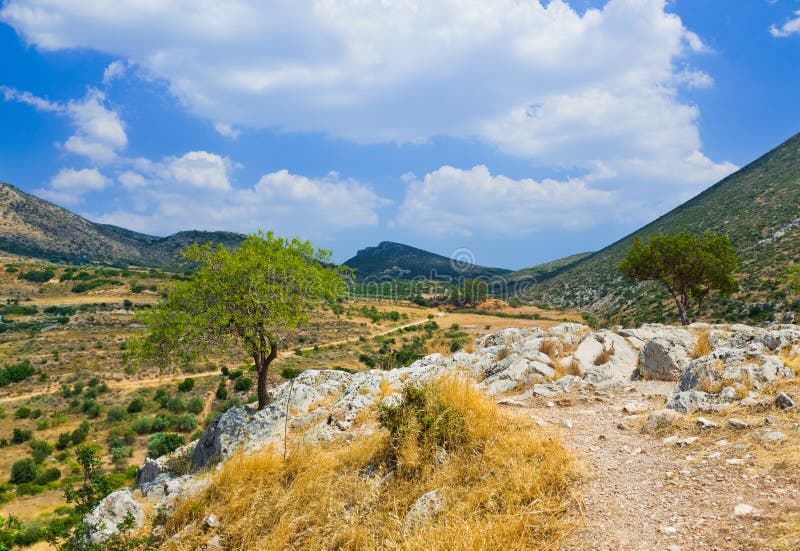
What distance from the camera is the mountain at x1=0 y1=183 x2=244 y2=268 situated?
123250 millimetres

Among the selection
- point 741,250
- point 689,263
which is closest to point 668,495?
point 689,263

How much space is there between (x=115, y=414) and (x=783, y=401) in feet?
131

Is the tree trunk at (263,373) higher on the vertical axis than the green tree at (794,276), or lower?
lower

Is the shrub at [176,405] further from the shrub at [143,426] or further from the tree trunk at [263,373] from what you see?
the tree trunk at [263,373]

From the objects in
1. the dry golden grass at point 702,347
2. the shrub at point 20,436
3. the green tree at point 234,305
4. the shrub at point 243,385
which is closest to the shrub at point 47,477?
the shrub at point 20,436

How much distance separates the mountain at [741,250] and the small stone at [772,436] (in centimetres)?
3722

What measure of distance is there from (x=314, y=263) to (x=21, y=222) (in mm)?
161874

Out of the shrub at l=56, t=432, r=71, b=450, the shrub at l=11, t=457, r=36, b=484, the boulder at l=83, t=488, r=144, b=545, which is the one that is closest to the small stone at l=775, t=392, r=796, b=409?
the boulder at l=83, t=488, r=144, b=545

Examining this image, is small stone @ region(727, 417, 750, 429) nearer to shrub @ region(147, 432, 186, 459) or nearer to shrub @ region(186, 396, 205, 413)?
shrub @ region(147, 432, 186, 459)

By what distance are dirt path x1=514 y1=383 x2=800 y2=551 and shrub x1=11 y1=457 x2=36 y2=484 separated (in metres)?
32.1

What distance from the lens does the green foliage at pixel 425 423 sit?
262 inches

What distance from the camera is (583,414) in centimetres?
841

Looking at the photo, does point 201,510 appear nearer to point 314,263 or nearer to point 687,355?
point 314,263

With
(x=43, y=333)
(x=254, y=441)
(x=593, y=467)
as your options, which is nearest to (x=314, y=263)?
(x=254, y=441)
